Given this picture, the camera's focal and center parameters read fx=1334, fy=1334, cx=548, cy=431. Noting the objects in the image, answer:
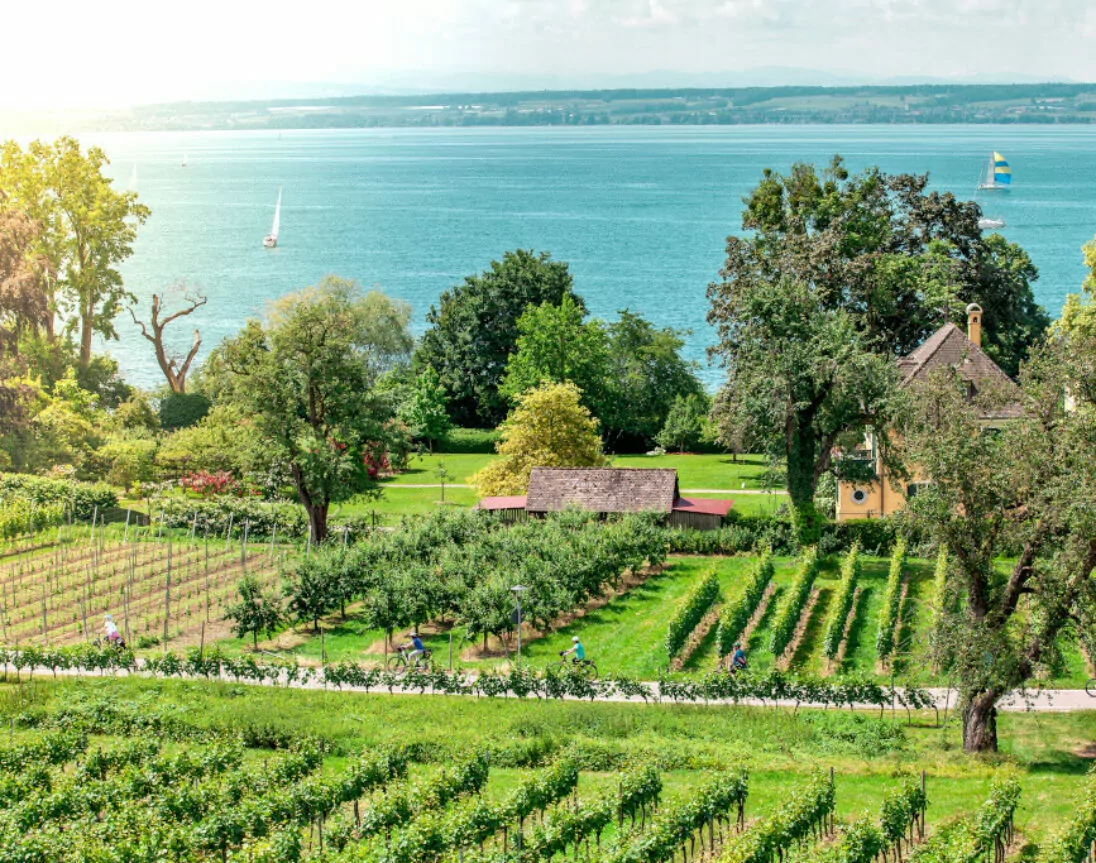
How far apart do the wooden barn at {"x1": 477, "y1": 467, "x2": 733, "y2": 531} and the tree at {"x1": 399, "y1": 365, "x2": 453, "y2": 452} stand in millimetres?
19380

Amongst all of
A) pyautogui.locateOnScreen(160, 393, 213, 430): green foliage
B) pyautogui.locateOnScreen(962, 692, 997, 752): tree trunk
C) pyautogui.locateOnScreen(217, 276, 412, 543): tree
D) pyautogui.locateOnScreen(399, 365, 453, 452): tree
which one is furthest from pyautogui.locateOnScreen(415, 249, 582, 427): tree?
pyautogui.locateOnScreen(962, 692, 997, 752): tree trunk

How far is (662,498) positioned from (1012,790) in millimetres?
25650

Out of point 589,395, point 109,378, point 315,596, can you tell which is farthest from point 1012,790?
point 109,378

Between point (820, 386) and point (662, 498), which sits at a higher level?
point (820, 386)

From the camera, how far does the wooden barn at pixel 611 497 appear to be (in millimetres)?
48250

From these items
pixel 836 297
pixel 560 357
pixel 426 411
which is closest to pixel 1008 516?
pixel 836 297

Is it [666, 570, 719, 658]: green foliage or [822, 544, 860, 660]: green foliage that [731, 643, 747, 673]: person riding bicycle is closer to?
[666, 570, 719, 658]: green foliage

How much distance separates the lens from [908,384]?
4800cm

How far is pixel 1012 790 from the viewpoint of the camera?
75.9ft

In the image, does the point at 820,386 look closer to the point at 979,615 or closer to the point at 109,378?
the point at 979,615

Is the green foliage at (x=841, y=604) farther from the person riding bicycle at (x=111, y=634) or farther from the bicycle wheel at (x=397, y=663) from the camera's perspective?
the person riding bicycle at (x=111, y=634)

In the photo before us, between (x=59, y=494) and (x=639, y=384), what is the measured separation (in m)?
30.1

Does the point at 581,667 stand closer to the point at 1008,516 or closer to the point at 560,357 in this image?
the point at 1008,516

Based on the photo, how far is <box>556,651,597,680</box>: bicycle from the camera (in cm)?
3303
